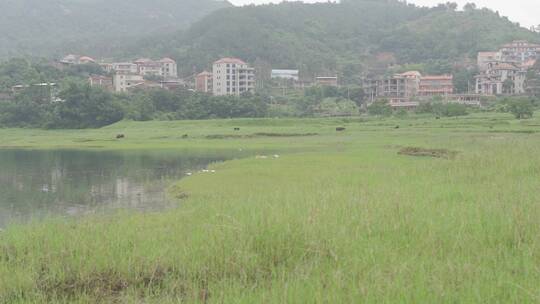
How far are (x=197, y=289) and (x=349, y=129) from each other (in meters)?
42.7

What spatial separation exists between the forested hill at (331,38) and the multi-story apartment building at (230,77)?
21101mm

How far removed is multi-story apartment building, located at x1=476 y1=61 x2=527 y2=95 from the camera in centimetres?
8775

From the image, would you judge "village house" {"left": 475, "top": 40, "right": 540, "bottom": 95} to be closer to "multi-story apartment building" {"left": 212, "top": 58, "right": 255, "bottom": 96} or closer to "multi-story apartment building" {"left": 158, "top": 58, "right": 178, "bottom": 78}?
"multi-story apartment building" {"left": 212, "top": 58, "right": 255, "bottom": 96}

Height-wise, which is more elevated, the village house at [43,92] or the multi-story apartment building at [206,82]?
the multi-story apartment building at [206,82]

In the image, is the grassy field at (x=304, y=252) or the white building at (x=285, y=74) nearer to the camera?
the grassy field at (x=304, y=252)

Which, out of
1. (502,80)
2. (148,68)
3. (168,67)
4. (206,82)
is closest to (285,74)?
(206,82)

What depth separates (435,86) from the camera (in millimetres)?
93250

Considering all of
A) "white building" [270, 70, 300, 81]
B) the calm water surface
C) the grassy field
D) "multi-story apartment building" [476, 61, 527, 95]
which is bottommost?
the calm water surface

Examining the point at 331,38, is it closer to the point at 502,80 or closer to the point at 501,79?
the point at 501,79

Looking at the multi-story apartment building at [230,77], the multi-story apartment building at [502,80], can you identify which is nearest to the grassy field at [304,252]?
the multi-story apartment building at [502,80]

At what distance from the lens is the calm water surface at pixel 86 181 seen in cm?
1465

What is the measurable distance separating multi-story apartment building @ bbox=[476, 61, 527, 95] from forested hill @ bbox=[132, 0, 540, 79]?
2007cm

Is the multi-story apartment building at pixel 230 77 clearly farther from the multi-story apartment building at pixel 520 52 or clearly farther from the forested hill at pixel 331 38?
the multi-story apartment building at pixel 520 52

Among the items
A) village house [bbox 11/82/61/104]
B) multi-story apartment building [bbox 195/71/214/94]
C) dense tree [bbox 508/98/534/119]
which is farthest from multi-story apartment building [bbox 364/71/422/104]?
village house [bbox 11/82/61/104]
